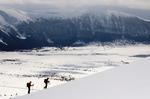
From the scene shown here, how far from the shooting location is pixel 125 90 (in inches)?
177

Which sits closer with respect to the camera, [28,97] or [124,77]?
[28,97]

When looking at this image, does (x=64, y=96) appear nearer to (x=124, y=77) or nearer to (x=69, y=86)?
(x=69, y=86)

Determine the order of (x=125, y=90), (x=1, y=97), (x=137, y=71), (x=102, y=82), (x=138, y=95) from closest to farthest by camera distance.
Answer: (x=138, y=95), (x=125, y=90), (x=102, y=82), (x=137, y=71), (x=1, y=97)

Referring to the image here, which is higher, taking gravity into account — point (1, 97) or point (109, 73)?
point (109, 73)

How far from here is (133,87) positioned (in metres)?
4.59

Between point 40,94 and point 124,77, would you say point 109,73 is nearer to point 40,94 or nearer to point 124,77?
point 124,77

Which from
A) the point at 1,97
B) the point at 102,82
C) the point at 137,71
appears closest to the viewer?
the point at 102,82

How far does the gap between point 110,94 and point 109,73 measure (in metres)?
1.43

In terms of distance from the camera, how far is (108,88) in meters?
4.62

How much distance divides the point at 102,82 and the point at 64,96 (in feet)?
2.42

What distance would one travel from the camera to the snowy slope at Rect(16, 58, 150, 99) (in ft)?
14.2

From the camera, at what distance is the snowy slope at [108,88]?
4316 mm

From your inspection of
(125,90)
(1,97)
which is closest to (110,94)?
(125,90)


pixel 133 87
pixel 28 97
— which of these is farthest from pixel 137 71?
pixel 28 97
